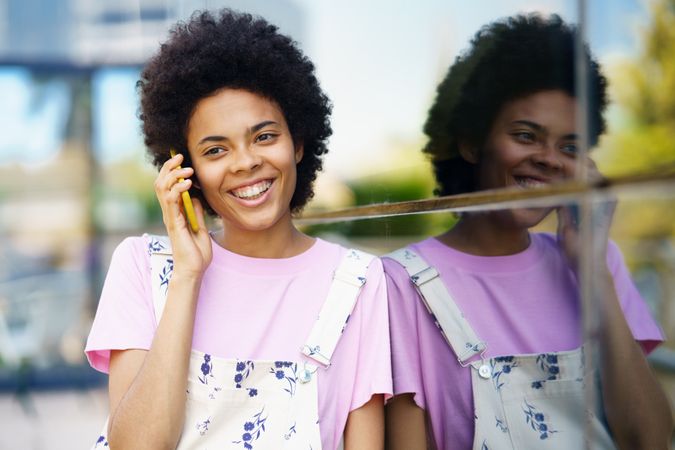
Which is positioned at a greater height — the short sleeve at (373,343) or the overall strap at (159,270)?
the overall strap at (159,270)

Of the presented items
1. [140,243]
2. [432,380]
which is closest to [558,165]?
[432,380]

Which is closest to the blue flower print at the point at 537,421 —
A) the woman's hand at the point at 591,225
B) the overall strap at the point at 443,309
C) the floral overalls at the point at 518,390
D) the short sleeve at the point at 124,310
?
the floral overalls at the point at 518,390

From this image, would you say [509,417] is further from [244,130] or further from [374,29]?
[374,29]

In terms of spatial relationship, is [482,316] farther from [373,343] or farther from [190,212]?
[190,212]

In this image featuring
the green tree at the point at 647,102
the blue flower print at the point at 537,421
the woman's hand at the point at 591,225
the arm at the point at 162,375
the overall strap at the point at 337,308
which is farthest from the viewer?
the overall strap at the point at 337,308

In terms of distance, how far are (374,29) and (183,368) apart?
857 mm

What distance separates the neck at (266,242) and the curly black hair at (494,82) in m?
0.34

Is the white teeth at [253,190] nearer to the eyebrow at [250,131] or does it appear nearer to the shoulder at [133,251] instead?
the eyebrow at [250,131]

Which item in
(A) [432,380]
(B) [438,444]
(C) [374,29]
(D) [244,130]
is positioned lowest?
(B) [438,444]

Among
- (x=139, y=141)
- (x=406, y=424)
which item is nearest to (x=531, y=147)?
(x=406, y=424)

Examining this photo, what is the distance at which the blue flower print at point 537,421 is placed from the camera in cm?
128

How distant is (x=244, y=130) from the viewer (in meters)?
1.66

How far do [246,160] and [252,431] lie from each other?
516 millimetres

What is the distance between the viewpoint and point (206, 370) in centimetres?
160
